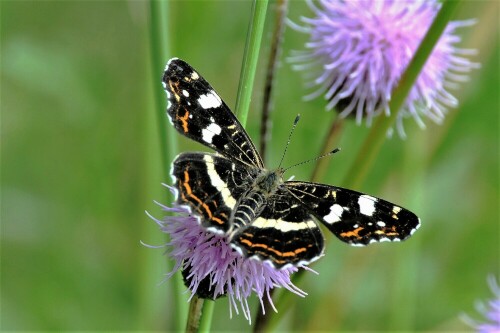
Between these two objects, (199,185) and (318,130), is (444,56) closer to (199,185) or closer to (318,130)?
(318,130)

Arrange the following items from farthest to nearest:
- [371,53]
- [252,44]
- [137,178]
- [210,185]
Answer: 1. [137,178]
2. [371,53]
3. [210,185]
4. [252,44]

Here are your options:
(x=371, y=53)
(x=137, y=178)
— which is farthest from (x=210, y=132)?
(x=137, y=178)

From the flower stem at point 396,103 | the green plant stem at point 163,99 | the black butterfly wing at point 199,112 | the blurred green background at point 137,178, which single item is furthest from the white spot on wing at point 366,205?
the blurred green background at point 137,178

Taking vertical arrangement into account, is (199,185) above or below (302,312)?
above

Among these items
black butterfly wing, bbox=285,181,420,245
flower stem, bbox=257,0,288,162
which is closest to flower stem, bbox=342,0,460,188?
black butterfly wing, bbox=285,181,420,245

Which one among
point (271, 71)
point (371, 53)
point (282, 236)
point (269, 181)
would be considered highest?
point (371, 53)

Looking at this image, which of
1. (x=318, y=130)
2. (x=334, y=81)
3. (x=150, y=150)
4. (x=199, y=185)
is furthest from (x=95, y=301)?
(x=199, y=185)

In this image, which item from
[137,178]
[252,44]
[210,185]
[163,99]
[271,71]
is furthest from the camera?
[137,178]

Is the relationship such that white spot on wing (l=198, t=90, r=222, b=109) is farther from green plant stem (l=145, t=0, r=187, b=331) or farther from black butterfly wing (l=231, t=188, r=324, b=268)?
black butterfly wing (l=231, t=188, r=324, b=268)

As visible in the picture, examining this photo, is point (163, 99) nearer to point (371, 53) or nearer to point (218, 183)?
point (218, 183)
